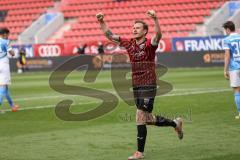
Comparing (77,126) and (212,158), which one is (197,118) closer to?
(77,126)

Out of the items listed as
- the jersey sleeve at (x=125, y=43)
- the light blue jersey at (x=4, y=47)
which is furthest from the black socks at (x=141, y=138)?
the light blue jersey at (x=4, y=47)

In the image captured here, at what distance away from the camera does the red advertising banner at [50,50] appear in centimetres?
4403

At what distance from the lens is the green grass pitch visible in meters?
9.86

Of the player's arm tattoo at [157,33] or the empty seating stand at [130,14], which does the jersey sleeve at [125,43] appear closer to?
the player's arm tattoo at [157,33]

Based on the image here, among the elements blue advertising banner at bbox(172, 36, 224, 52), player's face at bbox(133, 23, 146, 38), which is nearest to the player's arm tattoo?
player's face at bbox(133, 23, 146, 38)

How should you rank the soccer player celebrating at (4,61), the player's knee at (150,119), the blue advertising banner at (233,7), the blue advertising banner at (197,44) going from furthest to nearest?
the blue advertising banner at (233,7) < the blue advertising banner at (197,44) < the soccer player celebrating at (4,61) < the player's knee at (150,119)

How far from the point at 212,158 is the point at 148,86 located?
4.79 feet

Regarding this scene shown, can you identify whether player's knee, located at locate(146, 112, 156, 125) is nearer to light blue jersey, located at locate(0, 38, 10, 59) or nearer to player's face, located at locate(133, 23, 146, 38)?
player's face, located at locate(133, 23, 146, 38)

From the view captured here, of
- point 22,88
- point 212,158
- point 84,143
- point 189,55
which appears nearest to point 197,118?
point 84,143

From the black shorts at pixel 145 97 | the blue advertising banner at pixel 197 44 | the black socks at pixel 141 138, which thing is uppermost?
the black shorts at pixel 145 97

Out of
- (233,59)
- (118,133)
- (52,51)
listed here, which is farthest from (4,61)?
(52,51)

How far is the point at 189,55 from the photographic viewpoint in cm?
3888

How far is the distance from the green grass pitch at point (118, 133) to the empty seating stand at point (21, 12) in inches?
1271

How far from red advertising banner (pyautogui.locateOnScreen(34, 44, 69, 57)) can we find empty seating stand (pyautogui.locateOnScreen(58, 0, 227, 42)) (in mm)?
3547
